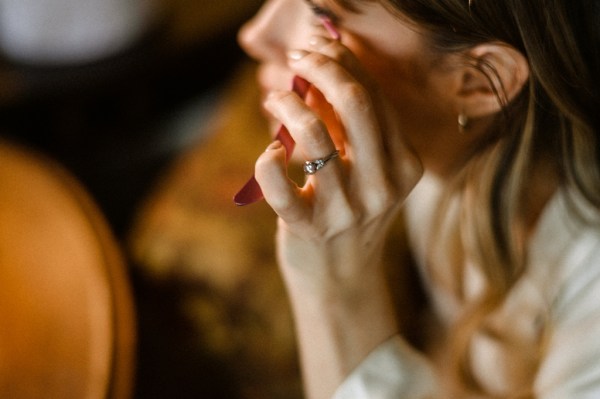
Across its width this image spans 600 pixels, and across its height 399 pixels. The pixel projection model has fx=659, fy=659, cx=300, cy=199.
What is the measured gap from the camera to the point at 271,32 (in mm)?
863

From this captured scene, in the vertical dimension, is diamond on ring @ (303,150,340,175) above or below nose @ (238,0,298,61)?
below

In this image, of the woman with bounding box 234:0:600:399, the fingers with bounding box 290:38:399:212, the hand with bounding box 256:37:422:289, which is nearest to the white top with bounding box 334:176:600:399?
the woman with bounding box 234:0:600:399

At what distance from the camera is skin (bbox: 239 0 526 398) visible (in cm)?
69

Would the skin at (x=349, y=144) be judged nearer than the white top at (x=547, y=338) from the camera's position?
Yes

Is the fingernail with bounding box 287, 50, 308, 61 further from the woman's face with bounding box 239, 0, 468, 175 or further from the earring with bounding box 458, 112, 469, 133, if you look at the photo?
the earring with bounding box 458, 112, 469, 133

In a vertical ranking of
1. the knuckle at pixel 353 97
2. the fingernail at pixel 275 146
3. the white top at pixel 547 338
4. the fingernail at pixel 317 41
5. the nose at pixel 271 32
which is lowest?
the white top at pixel 547 338

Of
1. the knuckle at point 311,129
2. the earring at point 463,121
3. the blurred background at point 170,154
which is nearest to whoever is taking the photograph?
the knuckle at point 311,129

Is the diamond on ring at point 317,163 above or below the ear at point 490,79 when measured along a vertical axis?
above

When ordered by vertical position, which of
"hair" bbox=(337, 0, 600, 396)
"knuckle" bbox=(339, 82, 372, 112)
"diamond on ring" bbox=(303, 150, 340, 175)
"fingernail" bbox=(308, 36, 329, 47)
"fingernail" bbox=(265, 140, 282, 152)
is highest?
"fingernail" bbox=(308, 36, 329, 47)

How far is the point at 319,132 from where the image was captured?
2.19 feet

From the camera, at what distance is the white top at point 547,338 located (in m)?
0.85

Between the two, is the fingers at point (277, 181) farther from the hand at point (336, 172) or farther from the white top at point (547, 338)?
the white top at point (547, 338)

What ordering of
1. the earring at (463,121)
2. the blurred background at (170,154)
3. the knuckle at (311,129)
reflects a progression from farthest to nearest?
the blurred background at (170,154) → the earring at (463,121) → the knuckle at (311,129)

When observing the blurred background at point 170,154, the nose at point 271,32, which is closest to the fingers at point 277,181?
the nose at point 271,32
